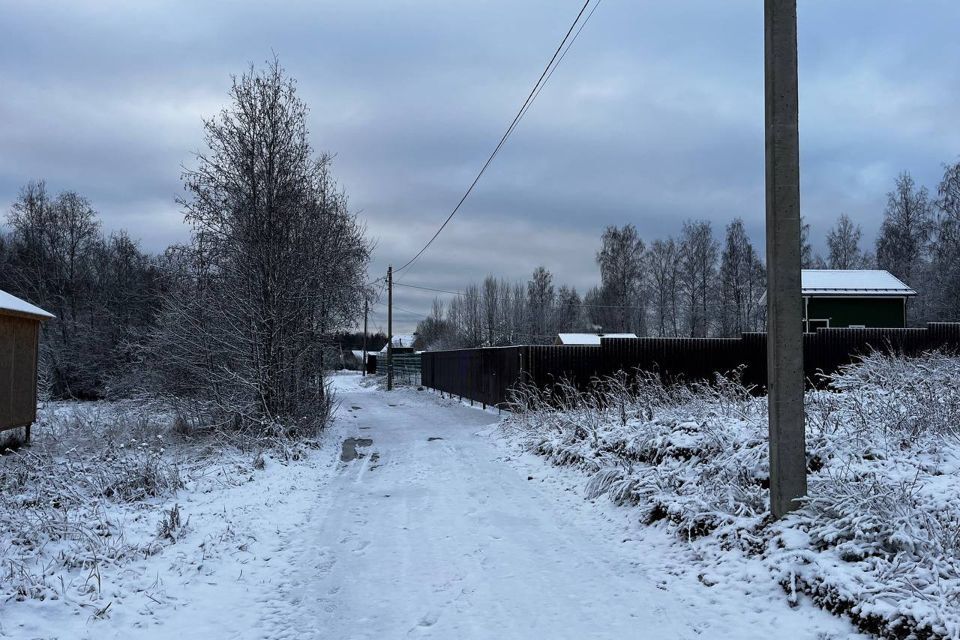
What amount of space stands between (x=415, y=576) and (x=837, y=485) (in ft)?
11.4

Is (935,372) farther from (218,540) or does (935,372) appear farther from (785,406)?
(218,540)

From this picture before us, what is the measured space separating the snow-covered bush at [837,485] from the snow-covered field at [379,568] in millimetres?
155

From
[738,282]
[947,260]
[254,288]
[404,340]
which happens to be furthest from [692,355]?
[404,340]

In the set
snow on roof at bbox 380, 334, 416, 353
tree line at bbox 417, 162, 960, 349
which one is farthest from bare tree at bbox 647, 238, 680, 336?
snow on roof at bbox 380, 334, 416, 353

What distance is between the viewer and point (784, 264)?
503 centimetres

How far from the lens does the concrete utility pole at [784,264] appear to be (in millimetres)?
4996

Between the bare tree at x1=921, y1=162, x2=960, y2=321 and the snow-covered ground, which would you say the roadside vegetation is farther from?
the bare tree at x1=921, y1=162, x2=960, y2=321

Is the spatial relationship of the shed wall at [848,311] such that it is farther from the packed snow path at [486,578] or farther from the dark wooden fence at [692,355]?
the packed snow path at [486,578]

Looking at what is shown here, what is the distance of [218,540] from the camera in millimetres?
5926

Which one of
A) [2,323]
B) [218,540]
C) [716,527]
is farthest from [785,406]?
[2,323]

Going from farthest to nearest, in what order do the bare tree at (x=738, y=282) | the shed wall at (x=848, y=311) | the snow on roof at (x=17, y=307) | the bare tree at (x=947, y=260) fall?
1. the bare tree at (x=738, y=282)
2. the bare tree at (x=947, y=260)
3. the shed wall at (x=848, y=311)
4. the snow on roof at (x=17, y=307)

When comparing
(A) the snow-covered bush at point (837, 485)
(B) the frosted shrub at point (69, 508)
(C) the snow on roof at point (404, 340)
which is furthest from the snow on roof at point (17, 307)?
(C) the snow on roof at point (404, 340)

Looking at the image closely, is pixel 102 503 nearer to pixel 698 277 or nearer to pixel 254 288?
pixel 254 288

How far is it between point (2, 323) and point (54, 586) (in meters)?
10.9
